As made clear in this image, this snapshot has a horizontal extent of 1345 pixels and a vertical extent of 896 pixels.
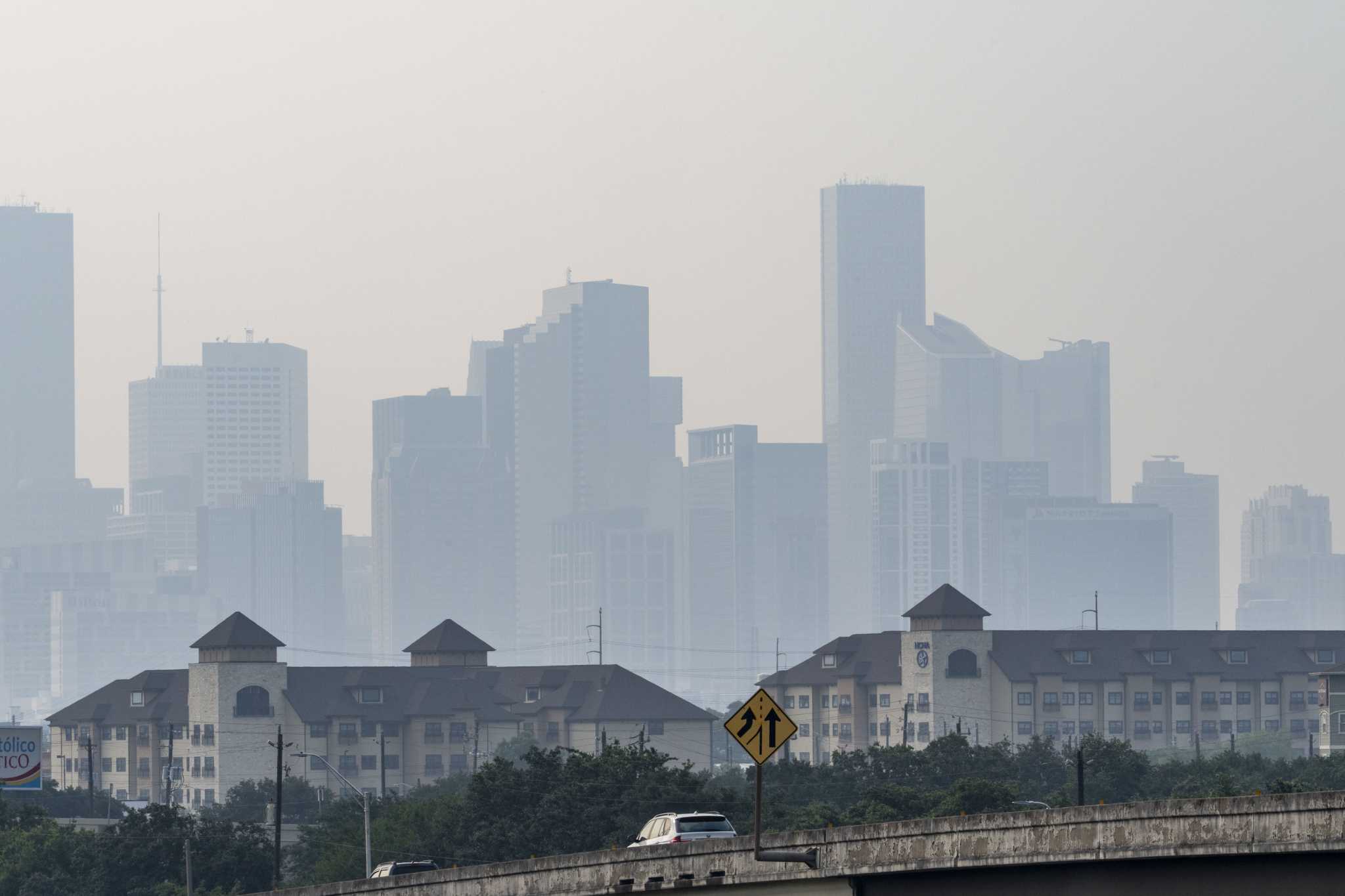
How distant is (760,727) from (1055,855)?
5873mm

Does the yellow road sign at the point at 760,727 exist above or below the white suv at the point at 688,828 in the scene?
above

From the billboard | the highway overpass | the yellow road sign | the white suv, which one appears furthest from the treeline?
the yellow road sign

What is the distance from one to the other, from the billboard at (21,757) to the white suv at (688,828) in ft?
314

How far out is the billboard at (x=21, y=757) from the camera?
14038cm

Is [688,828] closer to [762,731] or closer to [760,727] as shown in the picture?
[762,731]

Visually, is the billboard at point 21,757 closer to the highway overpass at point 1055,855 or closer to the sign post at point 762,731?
the highway overpass at point 1055,855

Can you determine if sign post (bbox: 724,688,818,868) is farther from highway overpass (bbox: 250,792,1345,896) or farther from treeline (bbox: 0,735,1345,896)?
treeline (bbox: 0,735,1345,896)

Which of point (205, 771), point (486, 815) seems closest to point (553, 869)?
point (486, 815)

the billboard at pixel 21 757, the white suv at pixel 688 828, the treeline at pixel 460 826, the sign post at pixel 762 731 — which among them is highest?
the sign post at pixel 762 731

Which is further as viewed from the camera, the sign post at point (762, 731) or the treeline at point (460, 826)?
the treeline at point (460, 826)

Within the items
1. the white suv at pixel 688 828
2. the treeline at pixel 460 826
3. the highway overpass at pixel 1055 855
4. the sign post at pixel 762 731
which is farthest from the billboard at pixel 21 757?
the sign post at pixel 762 731

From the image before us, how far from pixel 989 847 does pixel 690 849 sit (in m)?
8.75

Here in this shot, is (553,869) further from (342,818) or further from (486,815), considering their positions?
(342,818)

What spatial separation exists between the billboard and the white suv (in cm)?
9564
